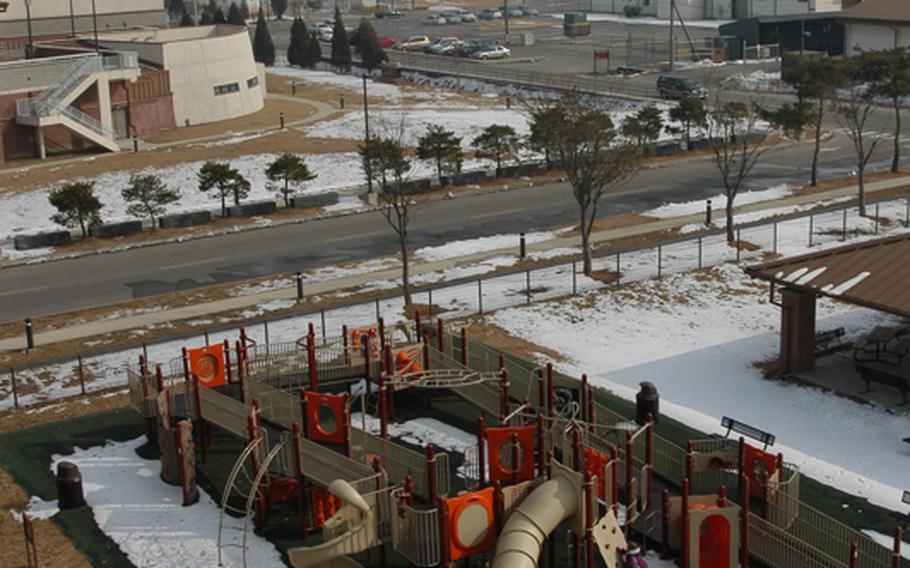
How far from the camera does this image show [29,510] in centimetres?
2438

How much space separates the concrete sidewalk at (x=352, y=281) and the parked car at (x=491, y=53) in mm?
53627

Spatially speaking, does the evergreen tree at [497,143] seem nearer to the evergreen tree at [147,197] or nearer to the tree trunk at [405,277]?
the evergreen tree at [147,197]

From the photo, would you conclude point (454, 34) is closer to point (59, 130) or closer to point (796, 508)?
point (59, 130)

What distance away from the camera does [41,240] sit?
45.8m

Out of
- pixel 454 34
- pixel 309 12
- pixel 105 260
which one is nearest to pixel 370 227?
pixel 105 260

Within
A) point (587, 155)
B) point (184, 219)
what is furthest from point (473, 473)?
point (184, 219)

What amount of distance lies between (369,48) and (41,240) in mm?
51140

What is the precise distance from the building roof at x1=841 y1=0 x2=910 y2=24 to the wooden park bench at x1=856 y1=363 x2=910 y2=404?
5259 centimetres

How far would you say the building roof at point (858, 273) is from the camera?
92.0 feet

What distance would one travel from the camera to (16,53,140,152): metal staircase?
205 feet

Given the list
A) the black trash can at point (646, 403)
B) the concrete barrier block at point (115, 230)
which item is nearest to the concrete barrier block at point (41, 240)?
the concrete barrier block at point (115, 230)

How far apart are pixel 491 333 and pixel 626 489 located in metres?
12.8

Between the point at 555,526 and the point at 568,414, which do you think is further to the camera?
the point at 568,414

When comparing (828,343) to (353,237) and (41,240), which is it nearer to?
(353,237)
